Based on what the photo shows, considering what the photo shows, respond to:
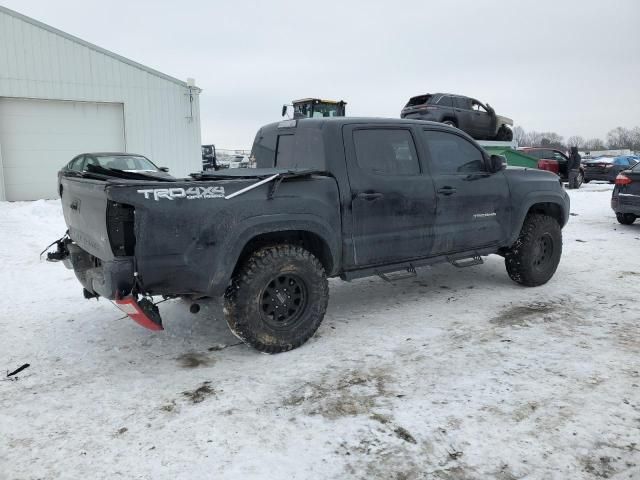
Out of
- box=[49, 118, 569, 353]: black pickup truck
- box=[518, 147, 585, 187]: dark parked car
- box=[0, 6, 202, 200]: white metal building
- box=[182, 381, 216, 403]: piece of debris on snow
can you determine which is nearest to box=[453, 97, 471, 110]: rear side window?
box=[518, 147, 585, 187]: dark parked car

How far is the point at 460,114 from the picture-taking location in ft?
51.1

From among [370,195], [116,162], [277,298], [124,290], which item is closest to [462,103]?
[116,162]

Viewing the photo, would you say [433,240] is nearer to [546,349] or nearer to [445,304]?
[445,304]

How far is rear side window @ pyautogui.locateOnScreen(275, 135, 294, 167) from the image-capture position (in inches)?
183

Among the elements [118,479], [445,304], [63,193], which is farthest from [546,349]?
[63,193]

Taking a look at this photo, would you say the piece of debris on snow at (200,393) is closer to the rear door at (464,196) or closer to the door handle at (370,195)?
the door handle at (370,195)

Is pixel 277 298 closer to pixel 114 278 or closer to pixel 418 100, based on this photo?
pixel 114 278

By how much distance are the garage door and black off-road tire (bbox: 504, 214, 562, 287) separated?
13.9 meters

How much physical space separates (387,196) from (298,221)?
3.22 ft

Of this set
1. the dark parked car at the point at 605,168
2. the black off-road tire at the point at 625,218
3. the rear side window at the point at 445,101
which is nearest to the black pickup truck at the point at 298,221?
the black off-road tire at the point at 625,218

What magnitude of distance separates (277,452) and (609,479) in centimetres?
162

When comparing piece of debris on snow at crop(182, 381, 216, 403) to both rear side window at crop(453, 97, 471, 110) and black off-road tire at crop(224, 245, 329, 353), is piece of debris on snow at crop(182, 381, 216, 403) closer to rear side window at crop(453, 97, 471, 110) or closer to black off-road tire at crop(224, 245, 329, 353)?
black off-road tire at crop(224, 245, 329, 353)

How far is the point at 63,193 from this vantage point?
4449 millimetres

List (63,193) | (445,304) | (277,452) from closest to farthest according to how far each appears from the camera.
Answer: (277,452), (63,193), (445,304)
